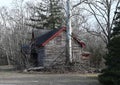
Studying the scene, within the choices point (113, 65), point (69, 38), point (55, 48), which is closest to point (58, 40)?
point (55, 48)

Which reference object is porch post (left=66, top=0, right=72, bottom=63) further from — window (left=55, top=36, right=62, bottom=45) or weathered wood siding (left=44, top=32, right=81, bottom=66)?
window (left=55, top=36, right=62, bottom=45)

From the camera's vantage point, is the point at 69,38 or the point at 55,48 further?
the point at 55,48

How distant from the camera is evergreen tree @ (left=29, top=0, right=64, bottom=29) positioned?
62.2 meters

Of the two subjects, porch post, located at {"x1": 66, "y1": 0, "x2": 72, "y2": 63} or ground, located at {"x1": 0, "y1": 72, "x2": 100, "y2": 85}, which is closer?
ground, located at {"x1": 0, "y1": 72, "x2": 100, "y2": 85}

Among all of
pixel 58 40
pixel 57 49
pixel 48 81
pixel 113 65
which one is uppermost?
pixel 58 40

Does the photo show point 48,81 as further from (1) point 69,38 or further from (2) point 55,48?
(2) point 55,48

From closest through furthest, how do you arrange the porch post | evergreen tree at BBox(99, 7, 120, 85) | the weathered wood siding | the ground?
evergreen tree at BBox(99, 7, 120, 85), the ground, the porch post, the weathered wood siding

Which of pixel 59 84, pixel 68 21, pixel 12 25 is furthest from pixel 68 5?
pixel 12 25

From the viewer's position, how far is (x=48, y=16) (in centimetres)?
6362

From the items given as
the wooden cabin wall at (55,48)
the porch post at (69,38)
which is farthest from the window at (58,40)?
the porch post at (69,38)

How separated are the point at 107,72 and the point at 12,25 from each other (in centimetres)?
4969

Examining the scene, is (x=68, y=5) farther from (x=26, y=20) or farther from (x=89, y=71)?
(x=26, y=20)

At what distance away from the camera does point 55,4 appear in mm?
63375

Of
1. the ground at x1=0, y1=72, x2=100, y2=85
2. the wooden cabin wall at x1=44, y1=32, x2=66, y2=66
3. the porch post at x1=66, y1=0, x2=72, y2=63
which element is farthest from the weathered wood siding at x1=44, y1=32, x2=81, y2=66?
the ground at x1=0, y1=72, x2=100, y2=85
